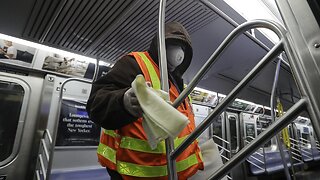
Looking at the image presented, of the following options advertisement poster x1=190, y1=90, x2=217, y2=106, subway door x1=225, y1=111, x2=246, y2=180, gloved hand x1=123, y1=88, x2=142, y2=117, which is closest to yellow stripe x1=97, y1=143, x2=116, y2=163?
gloved hand x1=123, y1=88, x2=142, y2=117

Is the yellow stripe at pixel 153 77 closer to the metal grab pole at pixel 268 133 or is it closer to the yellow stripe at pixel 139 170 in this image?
the yellow stripe at pixel 139 170

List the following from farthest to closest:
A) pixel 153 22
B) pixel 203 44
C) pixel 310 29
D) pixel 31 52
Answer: pixel 31 52 < pixel 203 44 < pixel 153 22 < pixel 310 29

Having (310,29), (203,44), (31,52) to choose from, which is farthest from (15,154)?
(310,29)

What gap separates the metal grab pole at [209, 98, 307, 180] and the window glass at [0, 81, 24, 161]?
7.80 feet

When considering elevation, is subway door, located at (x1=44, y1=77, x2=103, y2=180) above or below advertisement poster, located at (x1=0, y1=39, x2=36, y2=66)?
below

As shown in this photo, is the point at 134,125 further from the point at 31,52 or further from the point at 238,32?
the point at 31,52

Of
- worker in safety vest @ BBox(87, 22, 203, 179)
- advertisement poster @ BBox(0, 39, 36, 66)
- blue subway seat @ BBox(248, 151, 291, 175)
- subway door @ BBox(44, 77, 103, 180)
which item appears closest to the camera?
worker in safety vest @ BBox(87, 22, 203, 179)

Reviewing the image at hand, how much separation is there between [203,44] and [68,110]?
1849mm

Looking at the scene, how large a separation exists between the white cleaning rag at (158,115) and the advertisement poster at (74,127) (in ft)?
7.21

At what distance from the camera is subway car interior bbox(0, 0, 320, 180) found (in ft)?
1.42

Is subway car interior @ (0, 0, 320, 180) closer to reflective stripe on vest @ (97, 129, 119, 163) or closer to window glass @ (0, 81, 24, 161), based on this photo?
window glass @ (0, 81, 24, 161)

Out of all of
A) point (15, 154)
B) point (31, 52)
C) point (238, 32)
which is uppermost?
point (31, 52)

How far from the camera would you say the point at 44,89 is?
229 cm

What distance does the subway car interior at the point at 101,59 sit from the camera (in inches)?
17.0
